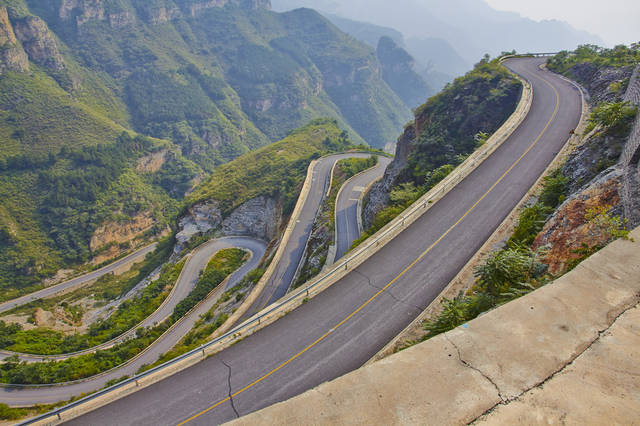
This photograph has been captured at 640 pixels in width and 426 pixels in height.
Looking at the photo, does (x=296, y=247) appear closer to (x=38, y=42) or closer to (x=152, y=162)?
(x=152, y=162)

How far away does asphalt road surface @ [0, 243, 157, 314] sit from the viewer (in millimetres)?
68406

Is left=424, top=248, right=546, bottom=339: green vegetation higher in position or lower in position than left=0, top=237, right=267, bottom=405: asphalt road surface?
higher

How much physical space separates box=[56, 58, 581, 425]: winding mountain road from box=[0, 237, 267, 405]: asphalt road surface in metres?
22.1

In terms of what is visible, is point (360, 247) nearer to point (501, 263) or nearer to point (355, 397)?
point (501, 263)

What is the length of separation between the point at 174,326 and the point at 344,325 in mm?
32353

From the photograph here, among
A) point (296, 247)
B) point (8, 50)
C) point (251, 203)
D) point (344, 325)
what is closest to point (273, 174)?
point (251, 203)

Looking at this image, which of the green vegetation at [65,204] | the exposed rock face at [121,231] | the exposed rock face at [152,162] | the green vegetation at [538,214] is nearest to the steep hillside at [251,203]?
the exposed rock face at [121,231]

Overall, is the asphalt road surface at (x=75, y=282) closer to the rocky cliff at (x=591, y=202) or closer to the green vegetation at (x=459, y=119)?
the green vegetation at (x=459, y=119)

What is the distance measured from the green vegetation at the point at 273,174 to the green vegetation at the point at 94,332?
22.8m

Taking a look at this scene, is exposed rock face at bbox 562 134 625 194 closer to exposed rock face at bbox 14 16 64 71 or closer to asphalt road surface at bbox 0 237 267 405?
asphalt road surface at bbox 0 237 267 405

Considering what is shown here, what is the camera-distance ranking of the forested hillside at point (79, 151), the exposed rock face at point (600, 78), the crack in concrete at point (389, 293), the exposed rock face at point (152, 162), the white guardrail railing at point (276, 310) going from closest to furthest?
the white guardrail railing at point (276, 310) < the crack in concrete at point (389, 293) < the exposed rock face at point (600, 78) < the forested hillside at point (79, 151) < the exposed rock face at point (152, 162)

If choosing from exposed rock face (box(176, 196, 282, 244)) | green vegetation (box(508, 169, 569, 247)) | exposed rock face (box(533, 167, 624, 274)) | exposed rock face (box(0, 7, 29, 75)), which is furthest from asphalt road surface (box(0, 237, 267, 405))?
exposed rock face (box(0, 7, 29, 75))

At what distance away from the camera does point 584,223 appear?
11008 mm

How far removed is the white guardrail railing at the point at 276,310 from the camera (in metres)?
11.4
